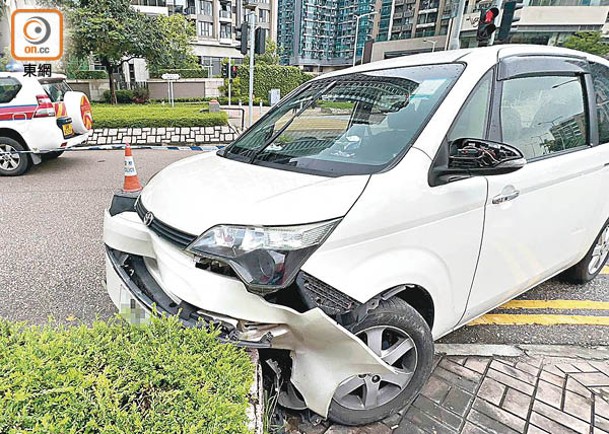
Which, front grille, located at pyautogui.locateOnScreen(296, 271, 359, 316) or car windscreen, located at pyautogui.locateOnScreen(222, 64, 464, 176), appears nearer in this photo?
front grille, located at pyautogui.locateOnScreen(296, 271, 359, 316)

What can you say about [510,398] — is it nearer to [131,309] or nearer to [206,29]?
[131,309]

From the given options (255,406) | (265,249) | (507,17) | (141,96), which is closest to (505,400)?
(255,406)

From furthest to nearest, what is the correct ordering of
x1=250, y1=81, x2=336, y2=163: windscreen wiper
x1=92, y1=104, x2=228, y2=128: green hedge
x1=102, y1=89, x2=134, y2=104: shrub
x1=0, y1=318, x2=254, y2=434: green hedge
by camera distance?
x1=102, y1=89, x2=134, y2=104: shrub → x1=92, y1=104, x2=228, y2=128: green hedge → x1=250, y1=81, x2=336, y2=163: windscreen wiper → x1=0, y1=318, x2=254, y2=434: green hedge

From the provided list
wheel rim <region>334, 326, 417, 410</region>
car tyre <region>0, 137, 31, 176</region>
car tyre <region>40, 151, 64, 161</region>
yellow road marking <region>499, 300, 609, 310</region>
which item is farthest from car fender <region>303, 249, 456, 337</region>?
car tyre <region>40, 151, 64, 161</region>

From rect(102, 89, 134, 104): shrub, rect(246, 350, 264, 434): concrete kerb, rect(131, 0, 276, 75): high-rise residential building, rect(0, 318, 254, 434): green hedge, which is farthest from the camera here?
rect(131, 0, 276, 75): high-rise residential building

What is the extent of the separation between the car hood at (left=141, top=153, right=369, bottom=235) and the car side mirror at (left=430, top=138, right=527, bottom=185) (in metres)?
0.41

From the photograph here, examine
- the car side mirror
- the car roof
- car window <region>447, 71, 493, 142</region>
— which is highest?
the car roof

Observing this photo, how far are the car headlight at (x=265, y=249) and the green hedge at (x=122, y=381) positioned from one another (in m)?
0.28

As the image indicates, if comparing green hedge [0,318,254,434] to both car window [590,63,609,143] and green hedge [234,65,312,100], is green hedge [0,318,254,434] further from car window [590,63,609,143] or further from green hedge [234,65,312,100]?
green hedge [234,65,312,100]

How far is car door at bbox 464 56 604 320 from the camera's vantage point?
2.13 m

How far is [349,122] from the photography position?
2.39 metres

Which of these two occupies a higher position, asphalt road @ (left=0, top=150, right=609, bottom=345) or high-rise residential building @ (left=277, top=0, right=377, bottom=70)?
high-rise residential building @ (left=277, top=0, right=377, bottom=70)

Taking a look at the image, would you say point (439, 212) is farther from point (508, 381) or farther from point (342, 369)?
point (508, 381)

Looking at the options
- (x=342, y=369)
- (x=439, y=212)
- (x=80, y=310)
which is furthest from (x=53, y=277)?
(x=439, y=212)
